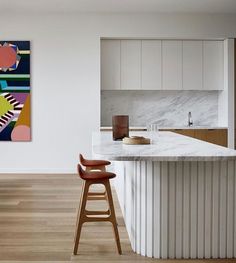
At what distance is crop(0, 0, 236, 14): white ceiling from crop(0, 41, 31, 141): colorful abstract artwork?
2.16ft

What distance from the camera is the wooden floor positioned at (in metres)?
3.18

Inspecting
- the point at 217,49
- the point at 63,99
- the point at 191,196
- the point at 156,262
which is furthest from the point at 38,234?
the point at 217,49

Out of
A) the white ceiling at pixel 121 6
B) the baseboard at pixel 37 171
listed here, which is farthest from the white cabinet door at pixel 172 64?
the baseboard at pixel 37 171

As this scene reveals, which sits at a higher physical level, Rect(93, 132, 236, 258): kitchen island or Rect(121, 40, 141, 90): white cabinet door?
Rect(121, 40, 141, 90): white cabinet door

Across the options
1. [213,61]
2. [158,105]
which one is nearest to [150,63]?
[158,105]

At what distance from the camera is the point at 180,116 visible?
791cm

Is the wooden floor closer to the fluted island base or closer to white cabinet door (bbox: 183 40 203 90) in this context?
the fluted island base

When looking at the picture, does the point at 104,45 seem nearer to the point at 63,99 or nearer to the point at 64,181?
the point at 63,99

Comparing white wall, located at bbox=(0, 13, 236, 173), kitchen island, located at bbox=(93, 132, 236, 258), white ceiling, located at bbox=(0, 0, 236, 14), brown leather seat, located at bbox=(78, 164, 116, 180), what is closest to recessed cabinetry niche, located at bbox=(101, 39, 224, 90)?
white wall, located at bbox=(0, 13, 236, 173)

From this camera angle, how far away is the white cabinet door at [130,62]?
24.5 ft

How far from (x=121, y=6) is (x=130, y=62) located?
3.30 feet

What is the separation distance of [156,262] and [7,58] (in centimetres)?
530

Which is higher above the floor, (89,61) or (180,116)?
(89,61)

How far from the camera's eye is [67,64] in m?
7.42
